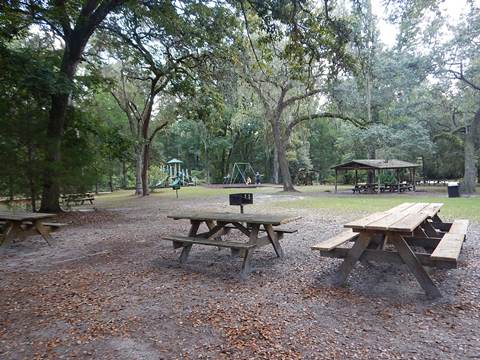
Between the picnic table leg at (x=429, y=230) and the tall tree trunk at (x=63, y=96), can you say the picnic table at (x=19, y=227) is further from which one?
the picnic table leg at (x=429, y=230)

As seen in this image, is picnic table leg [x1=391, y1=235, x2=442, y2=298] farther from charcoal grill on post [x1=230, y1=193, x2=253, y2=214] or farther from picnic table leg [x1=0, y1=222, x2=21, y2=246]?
picnic table leg [x1=0, y1=222, x2=21, y2=246]

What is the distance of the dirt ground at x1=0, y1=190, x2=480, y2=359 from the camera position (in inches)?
91.0

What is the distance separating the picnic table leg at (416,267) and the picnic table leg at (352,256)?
279 millimetres

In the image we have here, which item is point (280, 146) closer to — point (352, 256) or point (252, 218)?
point (252, 218)

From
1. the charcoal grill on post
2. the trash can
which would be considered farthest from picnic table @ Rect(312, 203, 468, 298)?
the trash can

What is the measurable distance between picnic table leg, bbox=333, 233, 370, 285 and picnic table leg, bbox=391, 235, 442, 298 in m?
0.28

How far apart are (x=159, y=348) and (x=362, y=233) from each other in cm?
A: 226

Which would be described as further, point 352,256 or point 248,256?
point 248,256

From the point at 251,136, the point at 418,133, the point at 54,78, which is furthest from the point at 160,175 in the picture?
the point at 54,78

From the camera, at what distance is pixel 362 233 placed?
3.44 meters

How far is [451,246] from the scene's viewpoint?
322 centimetres

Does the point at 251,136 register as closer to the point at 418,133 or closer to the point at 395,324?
the point at 418,133

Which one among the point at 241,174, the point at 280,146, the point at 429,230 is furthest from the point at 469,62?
the point at 241,174

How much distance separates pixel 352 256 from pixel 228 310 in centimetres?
143
